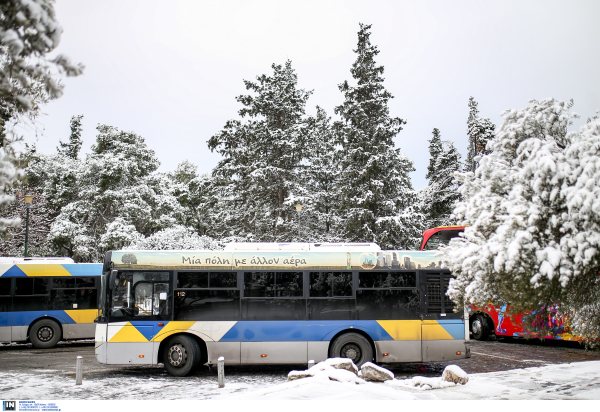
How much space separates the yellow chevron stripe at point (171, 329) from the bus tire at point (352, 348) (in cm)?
343

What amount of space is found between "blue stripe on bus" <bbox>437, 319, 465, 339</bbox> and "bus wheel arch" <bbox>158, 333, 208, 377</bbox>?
581 cm

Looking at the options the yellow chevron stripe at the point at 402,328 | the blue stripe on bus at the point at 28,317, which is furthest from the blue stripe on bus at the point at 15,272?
the yellow chevron stripe at the point at 402,328

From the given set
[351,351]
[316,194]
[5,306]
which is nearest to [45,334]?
[5,306]

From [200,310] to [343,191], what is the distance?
14.9 metres

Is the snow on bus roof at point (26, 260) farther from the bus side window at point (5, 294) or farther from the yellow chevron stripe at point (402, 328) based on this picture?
the yellow chevron stripe at point (402, 328)

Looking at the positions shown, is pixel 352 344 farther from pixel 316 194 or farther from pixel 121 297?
pixel 316 194

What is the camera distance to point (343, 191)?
Result: 24672 mm

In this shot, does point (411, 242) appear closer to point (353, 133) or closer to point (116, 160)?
point (353, 133)

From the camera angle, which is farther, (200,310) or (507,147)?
(200,310)

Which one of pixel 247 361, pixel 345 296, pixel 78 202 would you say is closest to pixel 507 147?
pixel 345 296

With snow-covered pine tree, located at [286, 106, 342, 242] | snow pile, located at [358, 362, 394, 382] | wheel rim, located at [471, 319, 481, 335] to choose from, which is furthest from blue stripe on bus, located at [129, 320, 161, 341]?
snow-covered pine tree, located at [286, 106, 342, 242]

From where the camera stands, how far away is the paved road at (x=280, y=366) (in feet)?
37.3

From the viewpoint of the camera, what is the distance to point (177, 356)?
10.9 metres

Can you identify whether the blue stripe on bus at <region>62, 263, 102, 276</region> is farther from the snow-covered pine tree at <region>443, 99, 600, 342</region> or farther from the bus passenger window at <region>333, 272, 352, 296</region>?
the snow-covered pine tree at <region>443, 99, 600, 342</region>
